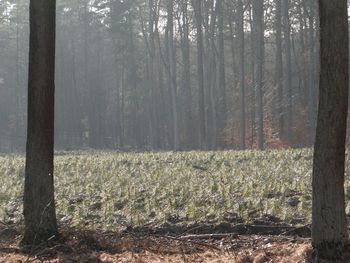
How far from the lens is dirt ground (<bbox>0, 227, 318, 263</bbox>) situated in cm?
664

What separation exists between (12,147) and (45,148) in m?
50.5

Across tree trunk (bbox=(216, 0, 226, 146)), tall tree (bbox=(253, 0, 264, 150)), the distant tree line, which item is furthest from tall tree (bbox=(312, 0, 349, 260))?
tree trunk (bbox=(216, 0, 226, 146))

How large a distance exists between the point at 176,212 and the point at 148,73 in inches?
1842

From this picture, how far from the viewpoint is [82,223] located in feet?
32.7

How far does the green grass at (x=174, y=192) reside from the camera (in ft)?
34.3

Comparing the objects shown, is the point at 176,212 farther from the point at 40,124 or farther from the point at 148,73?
the point at 148,73

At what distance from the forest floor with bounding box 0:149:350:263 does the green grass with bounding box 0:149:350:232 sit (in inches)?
0.8

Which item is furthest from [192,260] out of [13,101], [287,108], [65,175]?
[13,101]

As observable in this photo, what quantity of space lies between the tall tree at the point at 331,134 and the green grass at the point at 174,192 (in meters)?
3.77

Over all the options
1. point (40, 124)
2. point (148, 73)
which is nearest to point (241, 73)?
point (148, 73)

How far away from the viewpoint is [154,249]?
7.80 metres

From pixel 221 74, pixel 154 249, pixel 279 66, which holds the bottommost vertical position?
pixel 154 249

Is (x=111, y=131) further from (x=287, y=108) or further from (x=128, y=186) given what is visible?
(x=128, y=186)

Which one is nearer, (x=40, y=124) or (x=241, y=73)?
(x=40, y=124)
